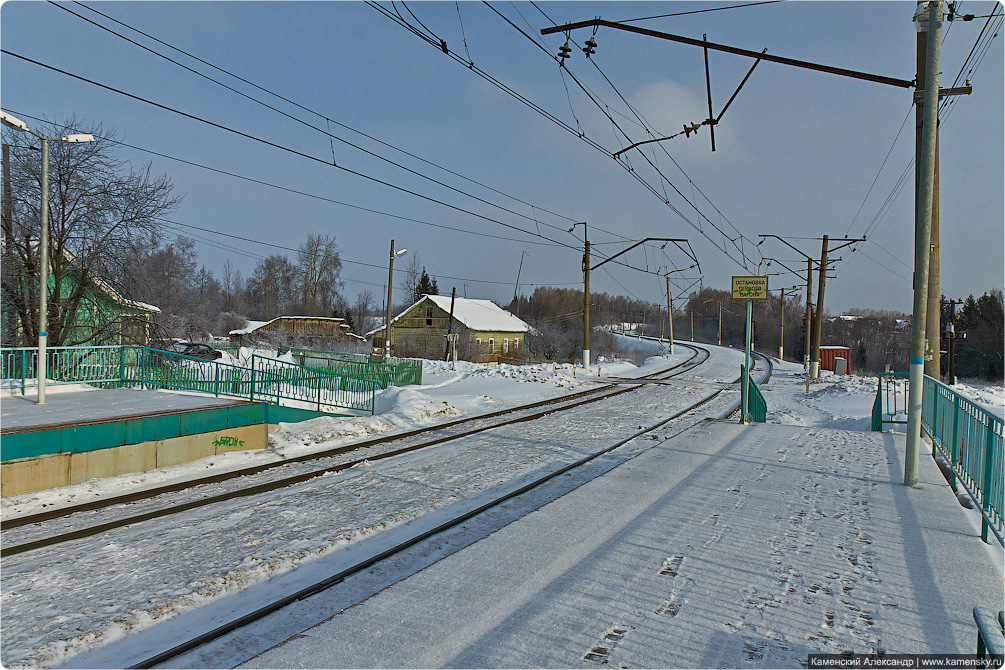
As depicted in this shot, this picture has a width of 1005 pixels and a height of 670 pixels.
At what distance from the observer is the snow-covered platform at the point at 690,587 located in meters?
3.90

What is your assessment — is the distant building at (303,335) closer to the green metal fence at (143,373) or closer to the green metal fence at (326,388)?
the green metal fence at (326,388)

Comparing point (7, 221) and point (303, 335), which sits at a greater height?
point (7, 221)

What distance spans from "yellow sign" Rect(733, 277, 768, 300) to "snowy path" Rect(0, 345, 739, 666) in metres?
6.50

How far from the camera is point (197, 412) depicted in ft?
33.9

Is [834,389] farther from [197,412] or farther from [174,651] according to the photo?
[174,651]

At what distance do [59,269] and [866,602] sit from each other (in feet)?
77.1

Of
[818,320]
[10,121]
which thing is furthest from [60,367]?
[818,320]

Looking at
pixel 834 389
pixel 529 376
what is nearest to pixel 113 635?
pixel 529 376

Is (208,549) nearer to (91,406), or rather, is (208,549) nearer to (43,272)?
(91,406)

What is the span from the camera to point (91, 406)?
10.6m

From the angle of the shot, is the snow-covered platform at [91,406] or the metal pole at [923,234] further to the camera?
the snow-covered platform at [91,406]

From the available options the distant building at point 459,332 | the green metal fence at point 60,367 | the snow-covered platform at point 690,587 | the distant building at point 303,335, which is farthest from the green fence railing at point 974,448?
the distant building at point 303,335

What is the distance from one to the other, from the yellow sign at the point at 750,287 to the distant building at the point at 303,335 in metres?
42.2

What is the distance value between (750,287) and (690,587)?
10322 mm
